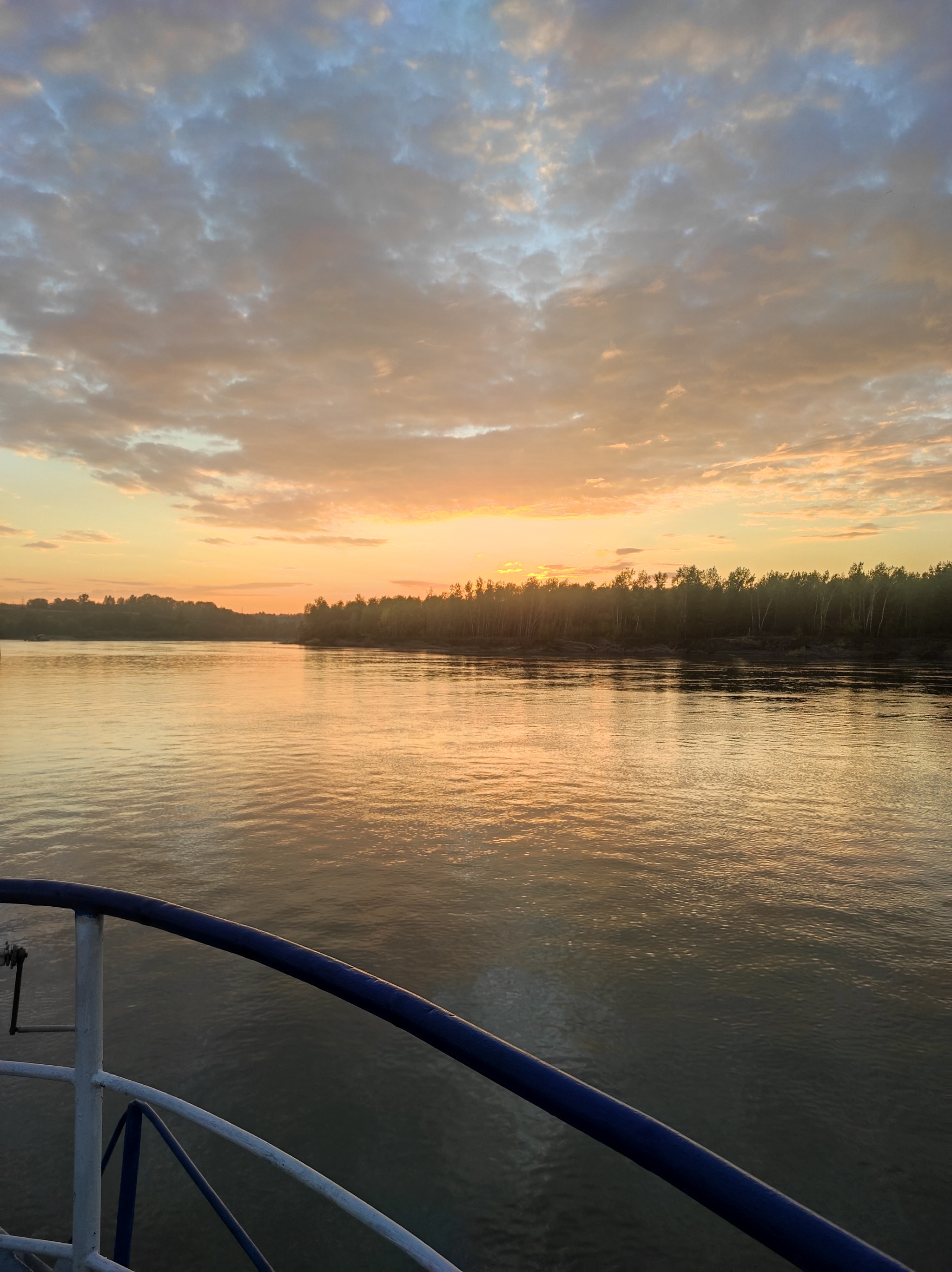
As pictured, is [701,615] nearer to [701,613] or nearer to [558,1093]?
[701,613]

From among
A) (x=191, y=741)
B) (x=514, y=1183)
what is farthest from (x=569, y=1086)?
(x=191, y=741)

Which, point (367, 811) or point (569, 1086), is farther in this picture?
point (367, 811)

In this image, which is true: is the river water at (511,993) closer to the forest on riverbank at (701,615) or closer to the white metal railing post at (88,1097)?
the white metal railing post at (88,1097)

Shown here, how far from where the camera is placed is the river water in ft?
14.8

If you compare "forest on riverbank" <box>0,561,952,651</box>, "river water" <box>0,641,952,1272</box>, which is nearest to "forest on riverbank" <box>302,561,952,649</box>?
"forest on riverbank" <box>0,561,952,651</box>

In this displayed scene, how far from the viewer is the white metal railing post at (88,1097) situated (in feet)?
6.86

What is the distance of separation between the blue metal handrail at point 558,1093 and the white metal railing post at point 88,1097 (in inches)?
5.2

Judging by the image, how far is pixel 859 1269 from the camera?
3.21 ft

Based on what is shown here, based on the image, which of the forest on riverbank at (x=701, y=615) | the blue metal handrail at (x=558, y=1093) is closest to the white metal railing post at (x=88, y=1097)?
the blue metal handrail at (x=558, y=1093)

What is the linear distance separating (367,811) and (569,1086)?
13491 millimetres

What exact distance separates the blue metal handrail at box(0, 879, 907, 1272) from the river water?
11.5 ft

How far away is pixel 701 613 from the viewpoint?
5965 inches

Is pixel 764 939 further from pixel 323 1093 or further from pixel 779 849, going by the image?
pixel 323 1093

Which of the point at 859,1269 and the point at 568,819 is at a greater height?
the point at 859,1269
